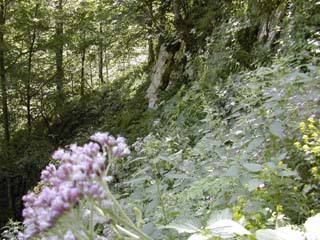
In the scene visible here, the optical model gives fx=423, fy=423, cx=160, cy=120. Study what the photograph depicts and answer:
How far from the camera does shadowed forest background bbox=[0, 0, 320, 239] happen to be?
2.19m

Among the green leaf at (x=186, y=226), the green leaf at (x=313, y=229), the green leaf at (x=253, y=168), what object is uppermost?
the green leaf at (x=253, y=168)

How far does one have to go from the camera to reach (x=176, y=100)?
7.00 metres

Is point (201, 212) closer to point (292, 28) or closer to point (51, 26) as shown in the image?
point (292, 28)

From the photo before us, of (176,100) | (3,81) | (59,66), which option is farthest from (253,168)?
(59,66)

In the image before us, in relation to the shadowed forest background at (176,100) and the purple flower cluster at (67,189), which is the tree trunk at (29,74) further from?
the purple flower cluster at (67,189)

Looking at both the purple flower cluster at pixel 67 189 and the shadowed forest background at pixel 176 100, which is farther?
the shadowed forest background at pixel 176 100

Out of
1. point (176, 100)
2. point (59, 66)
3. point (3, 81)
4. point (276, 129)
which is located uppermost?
point (59, 66)

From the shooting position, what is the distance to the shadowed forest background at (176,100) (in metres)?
2.19

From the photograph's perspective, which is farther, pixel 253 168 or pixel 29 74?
pixel 29 74

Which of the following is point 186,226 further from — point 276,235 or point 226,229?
point 276,235

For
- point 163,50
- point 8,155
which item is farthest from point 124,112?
point 8,155

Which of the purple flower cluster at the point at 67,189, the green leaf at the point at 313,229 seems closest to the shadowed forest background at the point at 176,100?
the green leaf at the point at 313,229

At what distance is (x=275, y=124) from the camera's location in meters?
2.51

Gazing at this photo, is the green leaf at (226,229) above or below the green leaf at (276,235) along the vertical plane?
above
